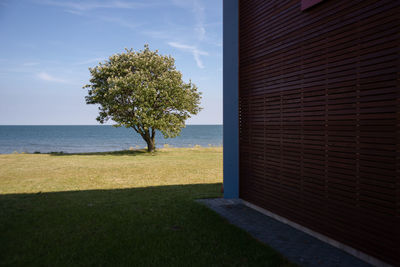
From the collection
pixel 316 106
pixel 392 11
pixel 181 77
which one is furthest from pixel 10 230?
pixel 181 77

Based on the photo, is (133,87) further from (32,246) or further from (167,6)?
(32,246)

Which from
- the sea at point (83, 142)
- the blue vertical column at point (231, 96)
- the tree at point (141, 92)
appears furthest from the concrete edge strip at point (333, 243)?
the sea at point (83, 142)

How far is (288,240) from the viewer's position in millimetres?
4250

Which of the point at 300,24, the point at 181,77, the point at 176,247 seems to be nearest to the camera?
the point at 176,247

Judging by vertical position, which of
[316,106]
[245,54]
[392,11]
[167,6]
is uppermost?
[167,6]

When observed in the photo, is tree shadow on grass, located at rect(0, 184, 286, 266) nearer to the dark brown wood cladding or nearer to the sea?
the dark brown wood cladding

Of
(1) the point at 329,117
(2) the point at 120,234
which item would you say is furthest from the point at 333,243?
(2) the point at 120,234

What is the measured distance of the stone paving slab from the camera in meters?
3.50

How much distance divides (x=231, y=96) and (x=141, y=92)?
14042 millimetres

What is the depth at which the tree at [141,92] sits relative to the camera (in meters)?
19.8

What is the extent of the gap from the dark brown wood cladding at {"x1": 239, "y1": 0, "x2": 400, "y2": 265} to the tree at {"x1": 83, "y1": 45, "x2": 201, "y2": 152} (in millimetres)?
14675

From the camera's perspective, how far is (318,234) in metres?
4.32

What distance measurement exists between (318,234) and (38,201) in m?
6.84

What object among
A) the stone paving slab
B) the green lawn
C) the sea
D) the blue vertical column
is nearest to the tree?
the sea
